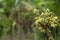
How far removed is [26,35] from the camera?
2.53m

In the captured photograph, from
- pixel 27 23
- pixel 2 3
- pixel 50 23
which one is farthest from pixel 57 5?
pixel 50 23

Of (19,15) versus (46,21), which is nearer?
(46,21)

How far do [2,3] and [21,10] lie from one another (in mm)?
357

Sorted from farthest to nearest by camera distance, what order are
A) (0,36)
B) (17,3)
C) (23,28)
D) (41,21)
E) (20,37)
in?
(17,3) → (23,28) → (0,36) → (20,37) → (41,21)

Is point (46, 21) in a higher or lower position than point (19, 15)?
lower

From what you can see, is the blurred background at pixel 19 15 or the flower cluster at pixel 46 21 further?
the blurred background at pixel 19 15

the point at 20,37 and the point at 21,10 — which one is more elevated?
the point at 21,10

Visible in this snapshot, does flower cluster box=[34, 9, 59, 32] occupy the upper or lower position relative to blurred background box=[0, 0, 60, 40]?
lower

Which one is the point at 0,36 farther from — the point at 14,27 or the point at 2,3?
the point at 2,3

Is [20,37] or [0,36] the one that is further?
[0,36]

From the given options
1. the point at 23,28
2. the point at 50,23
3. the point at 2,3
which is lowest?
the point at 50,23

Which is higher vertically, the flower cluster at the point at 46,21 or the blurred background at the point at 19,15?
the blurred background at the point at 19,15

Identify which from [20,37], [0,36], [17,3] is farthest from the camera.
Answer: [17,3]

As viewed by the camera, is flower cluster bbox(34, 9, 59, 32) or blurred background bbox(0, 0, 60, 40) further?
blurred background bbox(0, 0, 60, 40)
